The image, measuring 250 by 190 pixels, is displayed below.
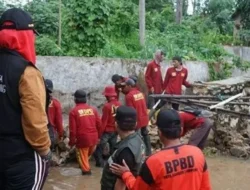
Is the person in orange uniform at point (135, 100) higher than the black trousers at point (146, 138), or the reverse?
the person in orange uniform at point (135, 100)

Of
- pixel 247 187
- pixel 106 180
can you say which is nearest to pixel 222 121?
pixel 247 187

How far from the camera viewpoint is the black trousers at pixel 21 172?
3328 millimetres

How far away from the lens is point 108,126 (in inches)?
297

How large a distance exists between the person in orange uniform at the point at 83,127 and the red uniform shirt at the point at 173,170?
387cm

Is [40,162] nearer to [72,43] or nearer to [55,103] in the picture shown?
[55,103]

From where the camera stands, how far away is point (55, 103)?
6.96 m

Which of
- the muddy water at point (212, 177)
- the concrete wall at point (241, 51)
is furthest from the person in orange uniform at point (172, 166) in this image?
the concrete wall at point (241, 51)

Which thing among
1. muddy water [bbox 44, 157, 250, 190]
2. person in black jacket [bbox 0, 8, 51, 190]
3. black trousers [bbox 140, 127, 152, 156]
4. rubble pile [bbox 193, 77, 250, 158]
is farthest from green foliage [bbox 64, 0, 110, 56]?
person in black jacket [bbox 0, 8, 51, 190]

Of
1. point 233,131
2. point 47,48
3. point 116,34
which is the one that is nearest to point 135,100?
point 233,131

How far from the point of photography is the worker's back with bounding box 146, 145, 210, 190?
10.1 ft

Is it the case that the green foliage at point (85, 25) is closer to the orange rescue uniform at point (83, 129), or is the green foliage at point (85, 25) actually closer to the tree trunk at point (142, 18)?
the tree trunk at point (142, 18)

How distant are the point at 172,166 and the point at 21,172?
43.0 inches

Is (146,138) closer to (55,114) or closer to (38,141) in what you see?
(55,114)

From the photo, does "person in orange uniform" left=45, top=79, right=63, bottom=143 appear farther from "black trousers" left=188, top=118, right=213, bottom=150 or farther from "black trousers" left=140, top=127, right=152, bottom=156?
"black trousers" left=188, top=118, right=213, bottom=150
